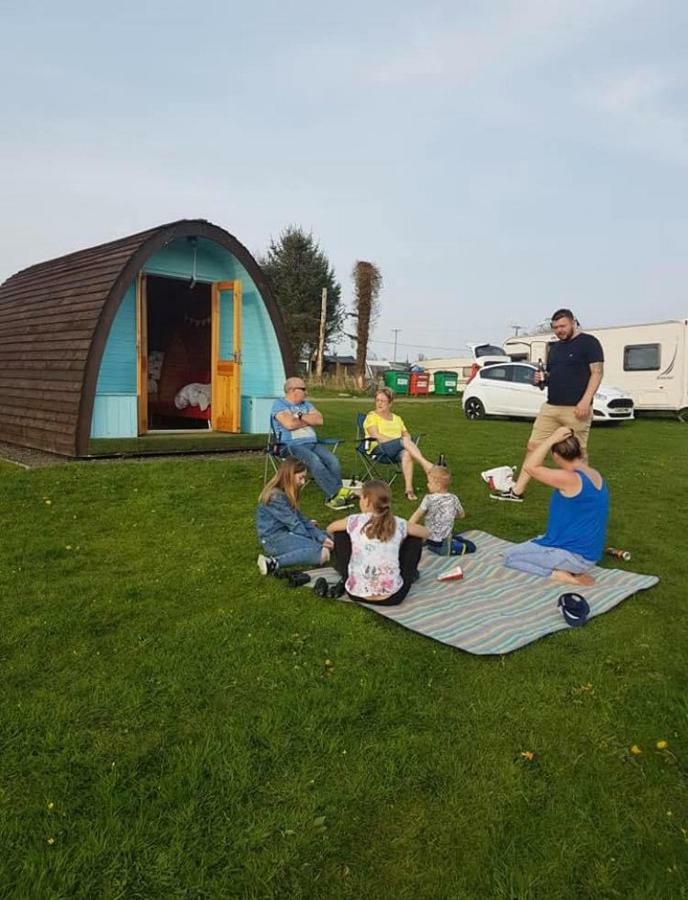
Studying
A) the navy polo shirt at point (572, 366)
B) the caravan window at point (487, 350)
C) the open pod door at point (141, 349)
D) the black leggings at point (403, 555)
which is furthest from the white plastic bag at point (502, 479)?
the caravan window at point (487, 350)

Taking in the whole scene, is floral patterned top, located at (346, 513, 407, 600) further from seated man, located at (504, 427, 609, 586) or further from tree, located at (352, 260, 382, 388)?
tree, located at (352, 260, 382, 388)

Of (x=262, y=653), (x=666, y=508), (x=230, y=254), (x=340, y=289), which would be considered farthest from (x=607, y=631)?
(x=340, y=289)

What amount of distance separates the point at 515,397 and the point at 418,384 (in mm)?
12982

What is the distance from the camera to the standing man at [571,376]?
18.9ft

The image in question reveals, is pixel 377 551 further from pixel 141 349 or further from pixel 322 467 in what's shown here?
pixel 141 349

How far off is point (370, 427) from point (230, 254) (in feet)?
13.7

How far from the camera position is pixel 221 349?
10.2 m

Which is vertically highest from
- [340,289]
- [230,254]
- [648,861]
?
[340,289]

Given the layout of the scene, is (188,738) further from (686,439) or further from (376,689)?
(686,439)

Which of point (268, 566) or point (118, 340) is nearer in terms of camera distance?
point (268, 566)

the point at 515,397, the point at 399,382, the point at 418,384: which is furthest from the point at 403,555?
the point at 418,384

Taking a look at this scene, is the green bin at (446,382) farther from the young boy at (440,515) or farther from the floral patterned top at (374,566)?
the floral patterned top at (374,566)

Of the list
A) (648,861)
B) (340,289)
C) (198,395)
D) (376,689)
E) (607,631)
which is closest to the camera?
(648,861)

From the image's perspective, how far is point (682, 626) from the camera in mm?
3693
